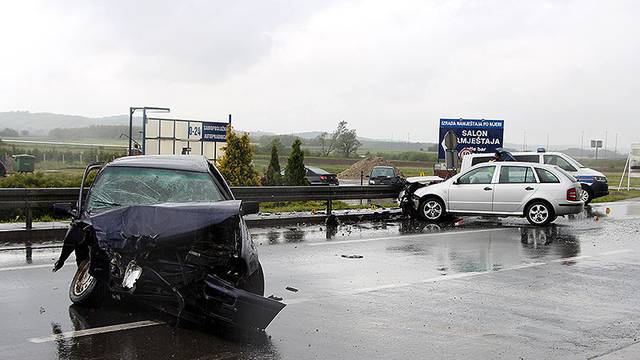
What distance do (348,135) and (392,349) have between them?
84788 mm

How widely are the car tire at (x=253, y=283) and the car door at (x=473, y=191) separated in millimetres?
11268

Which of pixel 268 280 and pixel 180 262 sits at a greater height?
pixel 180 262

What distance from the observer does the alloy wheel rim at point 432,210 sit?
18438 millimetres

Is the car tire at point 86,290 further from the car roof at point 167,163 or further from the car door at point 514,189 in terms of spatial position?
the car door at point 514,189

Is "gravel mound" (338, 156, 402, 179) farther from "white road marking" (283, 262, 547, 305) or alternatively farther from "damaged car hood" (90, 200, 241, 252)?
"damaged car hood" (90, 200, 241, 252)

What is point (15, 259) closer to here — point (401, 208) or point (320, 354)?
point (320, 354)

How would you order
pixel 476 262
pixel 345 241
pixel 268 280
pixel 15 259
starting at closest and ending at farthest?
pixel 268 280 → pixel 15 259 → pixel 476 262 → pixel 345 241

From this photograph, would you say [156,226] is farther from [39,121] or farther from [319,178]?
[39,121]

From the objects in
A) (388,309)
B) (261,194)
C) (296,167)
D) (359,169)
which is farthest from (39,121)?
(388,309)

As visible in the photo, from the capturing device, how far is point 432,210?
60.6 feet

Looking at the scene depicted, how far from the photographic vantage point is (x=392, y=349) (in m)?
6.44

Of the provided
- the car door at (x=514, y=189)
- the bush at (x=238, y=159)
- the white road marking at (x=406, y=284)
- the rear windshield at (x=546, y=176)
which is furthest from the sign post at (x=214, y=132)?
the white road marking at (x=406, y=284)

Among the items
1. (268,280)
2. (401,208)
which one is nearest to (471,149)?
(401,208)

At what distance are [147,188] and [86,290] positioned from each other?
133 centimetres
